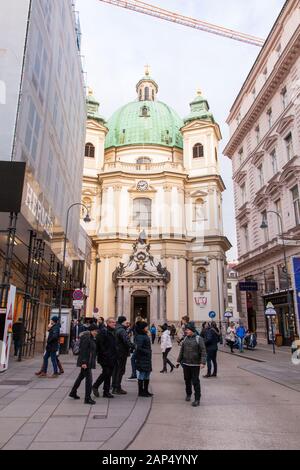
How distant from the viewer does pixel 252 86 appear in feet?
112

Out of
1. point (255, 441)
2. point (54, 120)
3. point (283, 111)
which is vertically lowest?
point (255, 441)

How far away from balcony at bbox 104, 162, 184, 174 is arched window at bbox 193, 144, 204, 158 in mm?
2937

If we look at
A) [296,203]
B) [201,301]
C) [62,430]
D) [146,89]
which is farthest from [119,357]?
[146,89]

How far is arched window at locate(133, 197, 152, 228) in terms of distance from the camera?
49.7 metres

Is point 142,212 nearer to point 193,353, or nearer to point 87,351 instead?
point 193,353

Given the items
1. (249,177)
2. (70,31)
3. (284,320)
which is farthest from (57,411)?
(249,177)

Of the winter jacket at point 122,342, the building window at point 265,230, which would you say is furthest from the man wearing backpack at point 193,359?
the building window at point 265,230

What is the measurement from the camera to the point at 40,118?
697 inches

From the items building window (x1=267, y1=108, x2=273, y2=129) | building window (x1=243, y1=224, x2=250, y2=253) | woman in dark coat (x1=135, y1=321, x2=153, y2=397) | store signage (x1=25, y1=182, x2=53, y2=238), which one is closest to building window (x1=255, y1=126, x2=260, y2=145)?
building window (x1=267, y1=108, x2=273, y2=129)

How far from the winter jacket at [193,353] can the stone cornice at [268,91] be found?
23199 mm

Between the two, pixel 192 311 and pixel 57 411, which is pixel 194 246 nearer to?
pixel 192 311

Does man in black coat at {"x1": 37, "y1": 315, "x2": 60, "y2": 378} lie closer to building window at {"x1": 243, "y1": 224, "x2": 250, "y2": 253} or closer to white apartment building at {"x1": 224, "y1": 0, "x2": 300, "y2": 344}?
white apartment building at {"x1": 224, "y1": 0, "x2": 300, "y2": 344}

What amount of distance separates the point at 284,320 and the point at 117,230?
2619cm

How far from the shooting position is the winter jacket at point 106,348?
906 centimetres
